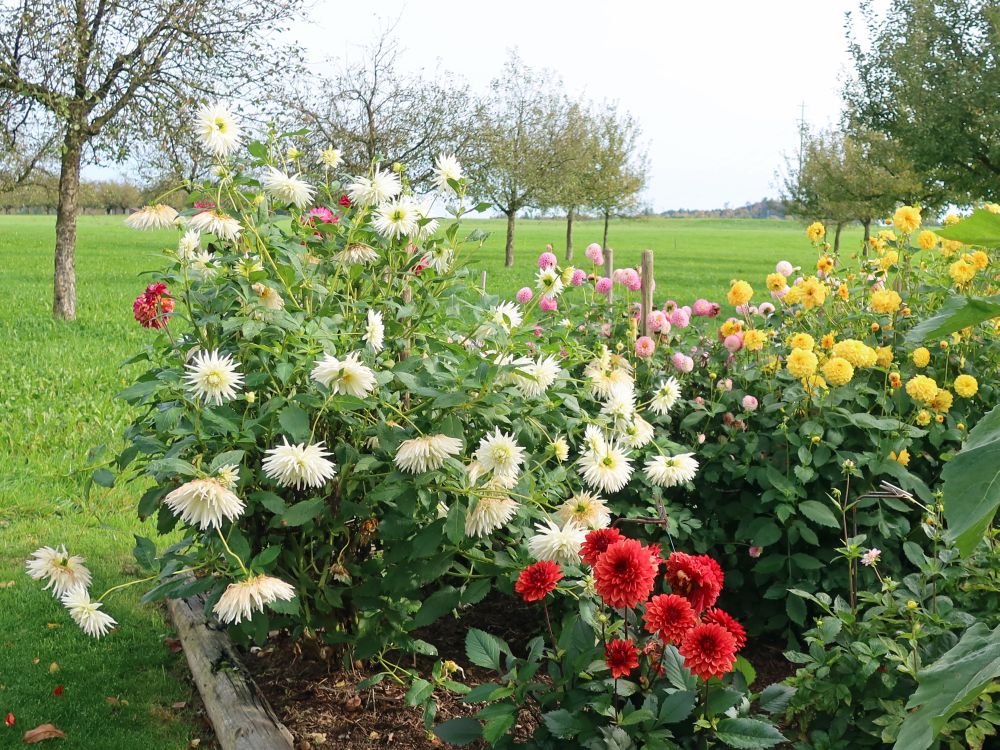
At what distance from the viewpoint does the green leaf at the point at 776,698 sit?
2232 mm

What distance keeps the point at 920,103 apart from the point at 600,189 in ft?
44.3

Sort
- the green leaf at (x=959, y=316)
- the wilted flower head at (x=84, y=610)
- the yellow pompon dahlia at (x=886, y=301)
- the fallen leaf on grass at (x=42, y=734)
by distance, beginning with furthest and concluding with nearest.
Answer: the yellow pompon dahlia at (x=886, y=301), the fallen leaf on grass at (x=42, y=734), the wilted flower head at (x=84, y=610), the green leaf at (x=959, y=316)

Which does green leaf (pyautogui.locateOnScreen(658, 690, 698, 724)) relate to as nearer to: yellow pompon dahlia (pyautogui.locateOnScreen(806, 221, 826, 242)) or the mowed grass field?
the mowed grass field

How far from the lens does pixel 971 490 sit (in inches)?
20.6

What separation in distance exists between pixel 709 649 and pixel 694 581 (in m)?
0.17

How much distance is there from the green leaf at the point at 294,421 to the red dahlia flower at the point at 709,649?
1.03m

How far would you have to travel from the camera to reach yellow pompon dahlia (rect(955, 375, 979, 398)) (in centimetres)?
342

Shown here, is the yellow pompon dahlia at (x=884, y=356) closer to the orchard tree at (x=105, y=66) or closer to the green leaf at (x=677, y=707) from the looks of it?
the green leaf at (x=677, y=707)

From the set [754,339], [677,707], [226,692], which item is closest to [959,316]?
[677,707]

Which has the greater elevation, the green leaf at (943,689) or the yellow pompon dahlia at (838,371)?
the green leaf at (943,689)

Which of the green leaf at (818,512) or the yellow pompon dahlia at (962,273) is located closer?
the green leaf at (818,512)

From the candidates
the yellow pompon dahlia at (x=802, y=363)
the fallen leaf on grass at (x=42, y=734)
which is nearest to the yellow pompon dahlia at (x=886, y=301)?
the yellow pompon dahlia at (x=802, y=363)

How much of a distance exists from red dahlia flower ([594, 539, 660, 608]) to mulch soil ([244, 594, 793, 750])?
0.70m

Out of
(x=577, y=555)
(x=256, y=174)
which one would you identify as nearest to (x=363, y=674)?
(x=577, y=555)
